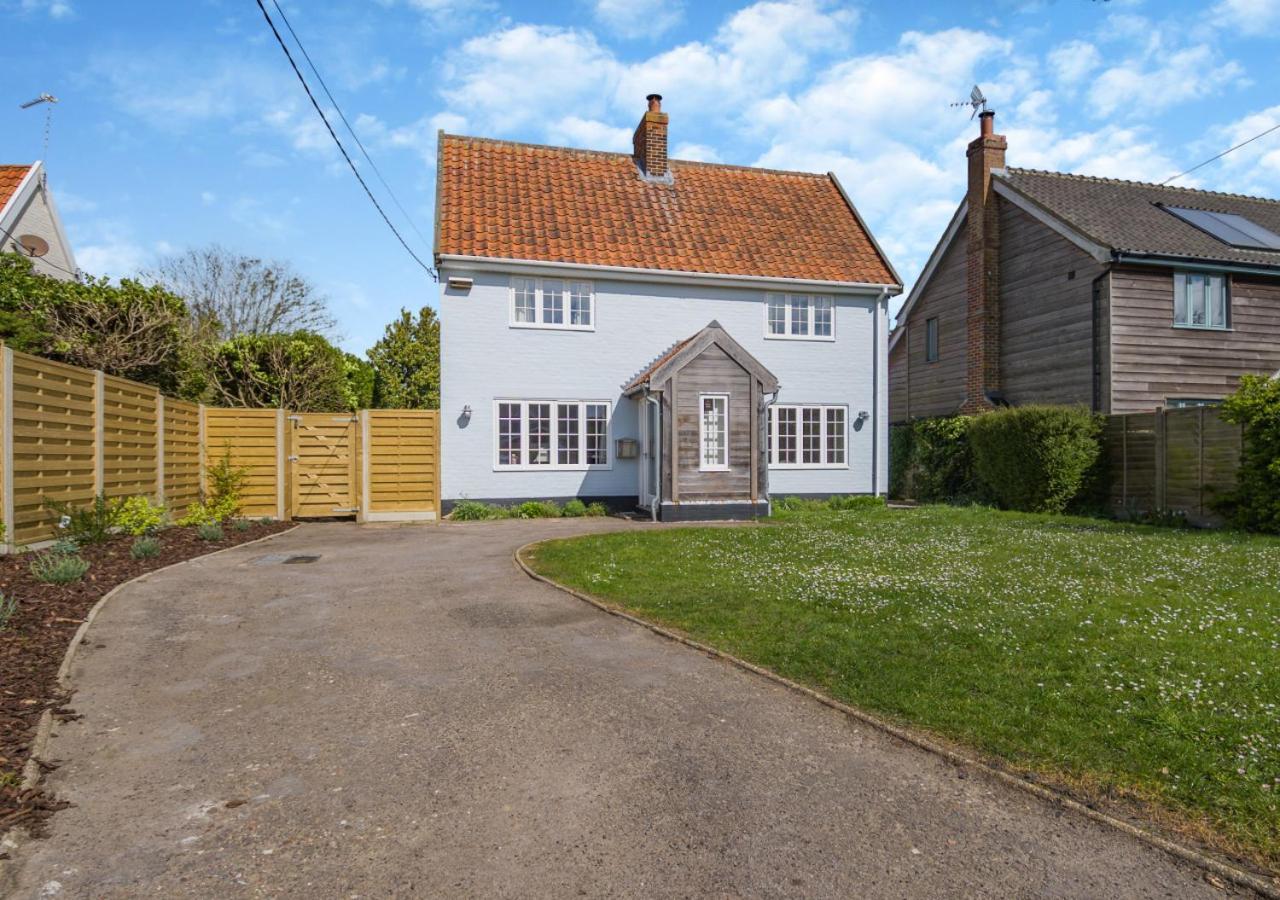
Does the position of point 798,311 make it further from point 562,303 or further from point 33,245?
point 33,245

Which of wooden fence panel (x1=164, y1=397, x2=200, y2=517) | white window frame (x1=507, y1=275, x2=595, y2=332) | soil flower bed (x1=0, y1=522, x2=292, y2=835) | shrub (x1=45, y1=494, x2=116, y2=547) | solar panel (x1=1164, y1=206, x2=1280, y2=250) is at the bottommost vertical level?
soil flower bed (x1=0, y1=522, x2=292, y2=835)

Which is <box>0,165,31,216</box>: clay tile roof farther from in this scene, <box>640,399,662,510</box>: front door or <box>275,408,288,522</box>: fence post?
<box>640,399,662,510</box>: front door

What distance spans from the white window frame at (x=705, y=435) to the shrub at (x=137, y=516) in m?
10.3

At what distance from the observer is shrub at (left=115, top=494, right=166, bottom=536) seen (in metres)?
11.7

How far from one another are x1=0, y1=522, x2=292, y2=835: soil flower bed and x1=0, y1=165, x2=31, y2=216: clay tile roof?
1708 centimetres

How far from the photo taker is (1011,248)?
73.0 ft

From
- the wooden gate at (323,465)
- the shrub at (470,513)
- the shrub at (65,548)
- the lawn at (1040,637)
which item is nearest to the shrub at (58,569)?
the shrub at (65,548)

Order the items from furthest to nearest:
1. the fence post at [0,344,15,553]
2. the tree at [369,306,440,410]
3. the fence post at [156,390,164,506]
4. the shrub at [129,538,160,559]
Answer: the tree at [369,306,440,410], the fence post at [156,390,164,506], the shrub at [129,538,160,559], the fence post at [0,344,15,553]

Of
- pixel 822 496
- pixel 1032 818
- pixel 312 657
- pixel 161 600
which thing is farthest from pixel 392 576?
pixel 822 496

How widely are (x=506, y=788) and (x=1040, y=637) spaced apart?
454 centimetres

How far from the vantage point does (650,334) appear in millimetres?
19734

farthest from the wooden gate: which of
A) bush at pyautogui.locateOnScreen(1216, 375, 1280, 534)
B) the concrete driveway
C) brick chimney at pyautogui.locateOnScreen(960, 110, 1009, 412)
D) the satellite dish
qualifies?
brick chimney at pyautogui.locateOnScreen(960, 110, 1009, 412)

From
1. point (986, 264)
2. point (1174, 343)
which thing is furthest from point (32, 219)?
point (1174, 343)

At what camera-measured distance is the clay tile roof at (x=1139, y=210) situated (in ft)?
63.6
